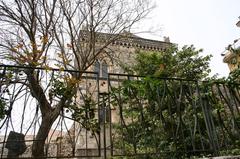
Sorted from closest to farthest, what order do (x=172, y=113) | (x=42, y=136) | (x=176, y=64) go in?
1. (x=172, y=113)
2. (x=42, y=136)
3. (x=176, y=64)

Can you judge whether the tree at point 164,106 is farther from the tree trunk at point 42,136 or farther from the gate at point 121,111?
the tree trunk at point 42,136

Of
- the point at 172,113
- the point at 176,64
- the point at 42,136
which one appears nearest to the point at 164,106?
the point at 172,113

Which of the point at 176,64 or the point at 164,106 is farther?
the point at 176,64

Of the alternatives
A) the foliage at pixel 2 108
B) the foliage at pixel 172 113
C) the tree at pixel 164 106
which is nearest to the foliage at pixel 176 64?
the tree at pixel 164 106

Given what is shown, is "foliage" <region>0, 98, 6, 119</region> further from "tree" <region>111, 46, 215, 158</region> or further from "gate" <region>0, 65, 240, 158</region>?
"tree" <region>111, 46, 215, 158</region>

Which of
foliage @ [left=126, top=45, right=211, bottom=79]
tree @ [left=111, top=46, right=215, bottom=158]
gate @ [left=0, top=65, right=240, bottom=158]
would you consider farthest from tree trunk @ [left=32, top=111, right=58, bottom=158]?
foliage @ [left=126, top=45, right=211, bottom=79]

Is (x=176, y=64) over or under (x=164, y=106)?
over

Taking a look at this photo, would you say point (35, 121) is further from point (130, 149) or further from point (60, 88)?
point (130, 149)

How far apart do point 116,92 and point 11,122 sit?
158 cm

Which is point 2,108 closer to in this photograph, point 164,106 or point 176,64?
point 164,106

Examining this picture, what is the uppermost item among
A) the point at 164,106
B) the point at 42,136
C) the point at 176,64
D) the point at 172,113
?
the point at 176,64

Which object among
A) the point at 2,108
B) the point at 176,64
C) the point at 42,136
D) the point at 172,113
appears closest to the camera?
the point at 2,108

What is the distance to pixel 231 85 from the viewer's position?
421cm

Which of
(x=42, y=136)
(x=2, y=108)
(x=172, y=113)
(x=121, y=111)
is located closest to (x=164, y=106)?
(x=172, y=113)
